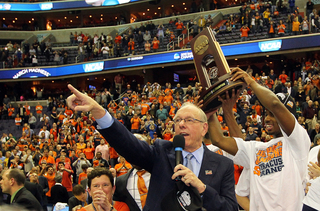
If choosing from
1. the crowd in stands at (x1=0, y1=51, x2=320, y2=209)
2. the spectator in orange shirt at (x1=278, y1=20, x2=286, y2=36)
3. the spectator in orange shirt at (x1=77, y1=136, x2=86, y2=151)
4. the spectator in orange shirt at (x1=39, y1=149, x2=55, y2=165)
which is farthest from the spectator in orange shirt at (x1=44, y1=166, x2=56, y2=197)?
the spectator in orange shirt at (x1=278, y1=20, x2=286, y2=36)

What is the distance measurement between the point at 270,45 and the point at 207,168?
1729cm

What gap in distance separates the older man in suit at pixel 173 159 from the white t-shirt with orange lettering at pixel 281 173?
22.8 inches

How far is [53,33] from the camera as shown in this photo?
3062 cm

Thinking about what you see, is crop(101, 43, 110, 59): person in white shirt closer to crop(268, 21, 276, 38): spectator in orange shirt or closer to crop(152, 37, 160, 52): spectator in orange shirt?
crop(152, 37, 160, 52): spectator in orange shirt

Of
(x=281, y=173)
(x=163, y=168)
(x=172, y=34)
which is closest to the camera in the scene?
(x=163, y=168)

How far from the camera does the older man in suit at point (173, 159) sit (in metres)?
1.89

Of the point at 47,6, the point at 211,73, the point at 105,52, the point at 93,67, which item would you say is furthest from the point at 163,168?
the point at 47,6

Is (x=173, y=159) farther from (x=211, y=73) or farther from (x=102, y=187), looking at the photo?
(x=211, y=73)

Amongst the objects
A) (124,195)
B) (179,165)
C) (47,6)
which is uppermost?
(47,6)

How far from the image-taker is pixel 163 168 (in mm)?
2113

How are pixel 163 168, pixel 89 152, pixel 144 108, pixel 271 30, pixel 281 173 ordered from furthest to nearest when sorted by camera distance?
1. pixel 271 30
2. pixel 144 108
3. pixel 89 152
4. pixel 281 173
5. pixel 163 168

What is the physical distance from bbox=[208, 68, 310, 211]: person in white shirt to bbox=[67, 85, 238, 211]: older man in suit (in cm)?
57

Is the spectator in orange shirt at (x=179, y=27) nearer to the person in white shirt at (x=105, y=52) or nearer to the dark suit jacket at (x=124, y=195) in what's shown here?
the person in white shirt at (x=105, y=52)

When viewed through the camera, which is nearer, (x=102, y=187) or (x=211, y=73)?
(x=102, y=187)
